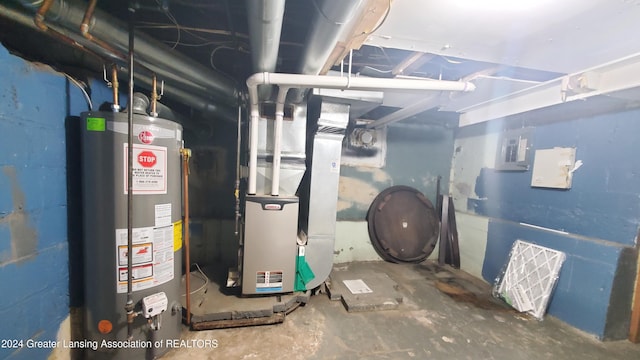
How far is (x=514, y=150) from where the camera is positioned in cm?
262

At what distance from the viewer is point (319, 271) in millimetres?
2156

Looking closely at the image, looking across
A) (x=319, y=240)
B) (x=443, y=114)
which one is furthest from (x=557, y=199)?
(x=319, y=240)

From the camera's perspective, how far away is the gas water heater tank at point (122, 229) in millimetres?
1274

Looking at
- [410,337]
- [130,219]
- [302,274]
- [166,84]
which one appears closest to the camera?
[130,219]

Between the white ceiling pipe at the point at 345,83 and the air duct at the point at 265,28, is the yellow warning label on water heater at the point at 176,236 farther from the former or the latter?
the air duct at the point at 265,28

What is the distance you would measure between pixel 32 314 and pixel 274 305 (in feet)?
4.35

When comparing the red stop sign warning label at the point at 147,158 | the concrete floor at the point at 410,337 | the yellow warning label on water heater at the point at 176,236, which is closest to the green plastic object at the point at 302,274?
the concrete floor at the point at 410,337

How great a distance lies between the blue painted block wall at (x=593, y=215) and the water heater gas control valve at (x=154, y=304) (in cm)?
312

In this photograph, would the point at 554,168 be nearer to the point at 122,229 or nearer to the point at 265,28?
the point at 265,28

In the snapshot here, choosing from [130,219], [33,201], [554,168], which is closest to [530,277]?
[554,168]

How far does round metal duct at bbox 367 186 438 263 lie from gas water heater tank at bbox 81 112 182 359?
2.45 m

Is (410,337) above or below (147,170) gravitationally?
below

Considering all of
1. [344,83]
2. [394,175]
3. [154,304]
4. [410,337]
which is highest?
[344,83]

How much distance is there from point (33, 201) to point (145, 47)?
3.19 ft
